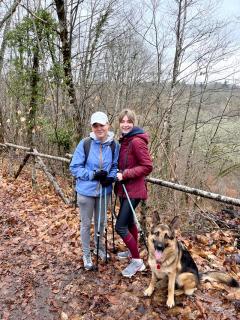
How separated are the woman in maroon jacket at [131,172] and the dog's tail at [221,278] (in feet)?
3.26

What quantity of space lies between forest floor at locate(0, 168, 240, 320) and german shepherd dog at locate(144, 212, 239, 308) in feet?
0.47

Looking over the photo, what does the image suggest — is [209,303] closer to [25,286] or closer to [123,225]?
[123,225]

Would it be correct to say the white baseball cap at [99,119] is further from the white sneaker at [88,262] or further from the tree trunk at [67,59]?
the tree trunk at [67,59]

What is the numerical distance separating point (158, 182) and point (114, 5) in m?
9.29

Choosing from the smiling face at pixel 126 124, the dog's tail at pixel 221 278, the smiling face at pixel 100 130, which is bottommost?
the dog's tail at pixel 221 278

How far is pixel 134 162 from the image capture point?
4.75m

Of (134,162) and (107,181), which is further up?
(134,162)

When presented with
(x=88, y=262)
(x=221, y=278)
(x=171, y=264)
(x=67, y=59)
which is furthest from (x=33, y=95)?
(x=221, y=278)

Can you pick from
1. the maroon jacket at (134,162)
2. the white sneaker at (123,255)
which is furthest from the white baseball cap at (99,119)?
the white sneaker at (123,255)

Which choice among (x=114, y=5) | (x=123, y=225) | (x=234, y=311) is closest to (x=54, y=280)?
(x=123, y=225)

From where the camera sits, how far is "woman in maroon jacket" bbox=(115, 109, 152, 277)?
459 cm

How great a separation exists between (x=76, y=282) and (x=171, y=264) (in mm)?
1615

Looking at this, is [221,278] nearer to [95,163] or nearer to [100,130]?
[95,163]

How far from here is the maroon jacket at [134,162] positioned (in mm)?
4574
